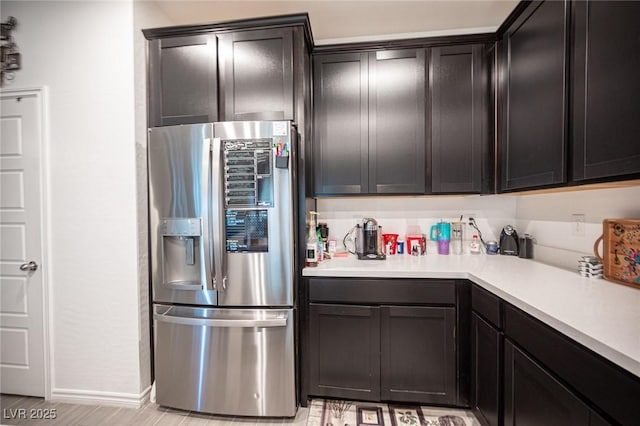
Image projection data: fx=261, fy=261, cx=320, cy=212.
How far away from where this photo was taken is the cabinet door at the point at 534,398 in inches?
35.0

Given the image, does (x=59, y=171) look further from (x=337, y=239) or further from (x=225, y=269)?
(x=337, y=239)

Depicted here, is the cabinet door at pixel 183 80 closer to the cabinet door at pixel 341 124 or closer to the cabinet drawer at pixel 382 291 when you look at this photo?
the cabinet door at pixel 341 124

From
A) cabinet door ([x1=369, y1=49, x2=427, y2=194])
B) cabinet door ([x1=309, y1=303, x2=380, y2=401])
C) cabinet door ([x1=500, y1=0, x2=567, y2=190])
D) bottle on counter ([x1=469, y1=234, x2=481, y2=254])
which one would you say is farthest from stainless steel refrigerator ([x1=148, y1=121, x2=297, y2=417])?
bottle on counter ([x1=469, y1=234, x2=481, y2=254])

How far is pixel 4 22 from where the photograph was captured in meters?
1.88

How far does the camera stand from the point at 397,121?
202 cm

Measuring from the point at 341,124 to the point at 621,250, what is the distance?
1.79 meters

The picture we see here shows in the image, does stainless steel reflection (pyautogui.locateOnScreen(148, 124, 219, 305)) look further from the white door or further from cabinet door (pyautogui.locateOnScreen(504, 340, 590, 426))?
cabinet door (pyautogui.locateOnScreen(504, 340, 590, 426))

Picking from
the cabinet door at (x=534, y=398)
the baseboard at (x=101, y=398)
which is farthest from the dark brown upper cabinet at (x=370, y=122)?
the baseboard at (x=101, y=398)

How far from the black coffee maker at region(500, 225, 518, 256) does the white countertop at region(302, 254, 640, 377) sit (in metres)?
0.07

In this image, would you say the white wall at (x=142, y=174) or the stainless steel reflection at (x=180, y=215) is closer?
the stainless steel reflection at (x=180, y=215)

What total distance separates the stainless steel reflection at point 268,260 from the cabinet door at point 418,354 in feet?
2.31

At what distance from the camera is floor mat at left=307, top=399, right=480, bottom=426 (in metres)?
1.63

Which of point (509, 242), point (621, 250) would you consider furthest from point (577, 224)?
point (509, 242)

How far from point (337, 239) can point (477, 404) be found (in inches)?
57.0
